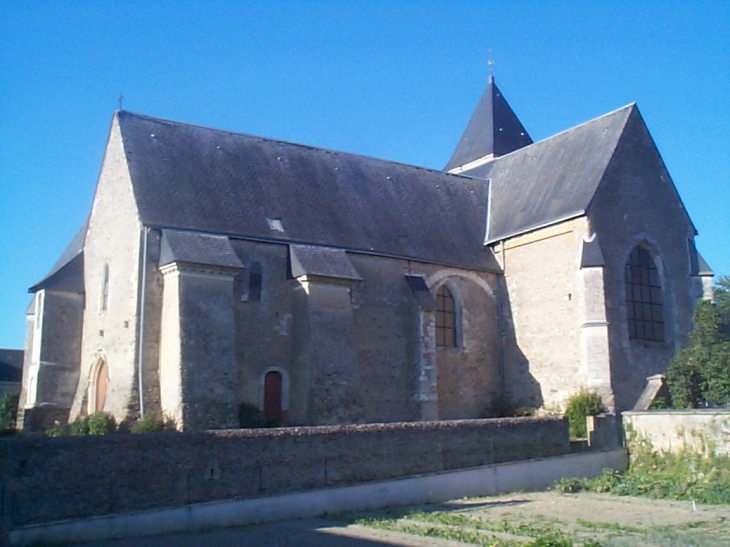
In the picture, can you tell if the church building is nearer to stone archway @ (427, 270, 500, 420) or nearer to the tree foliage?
stone archway @ (427, 270, 500, 420)

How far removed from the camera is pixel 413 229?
23734 mm

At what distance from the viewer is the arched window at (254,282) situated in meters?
19.4

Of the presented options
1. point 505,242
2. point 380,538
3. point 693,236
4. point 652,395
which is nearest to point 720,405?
point 652,395

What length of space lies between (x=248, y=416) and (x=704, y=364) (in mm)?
12144

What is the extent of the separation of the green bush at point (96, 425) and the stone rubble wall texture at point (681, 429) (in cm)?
1345

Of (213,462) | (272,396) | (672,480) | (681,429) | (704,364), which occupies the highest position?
(704,364)

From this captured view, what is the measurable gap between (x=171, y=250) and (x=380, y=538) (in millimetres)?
9524

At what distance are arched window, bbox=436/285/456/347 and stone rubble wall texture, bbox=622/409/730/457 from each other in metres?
5.85

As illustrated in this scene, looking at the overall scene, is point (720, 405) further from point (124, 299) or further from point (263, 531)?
point (124, 299)

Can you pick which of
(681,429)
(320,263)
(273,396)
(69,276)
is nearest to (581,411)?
(681,429)

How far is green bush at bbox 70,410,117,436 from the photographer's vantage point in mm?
16953

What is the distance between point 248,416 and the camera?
1822cm

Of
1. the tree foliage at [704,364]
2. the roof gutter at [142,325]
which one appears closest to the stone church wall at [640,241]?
the tree foliage at [704,364]

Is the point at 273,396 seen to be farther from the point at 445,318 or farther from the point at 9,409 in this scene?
the point at 9,409
